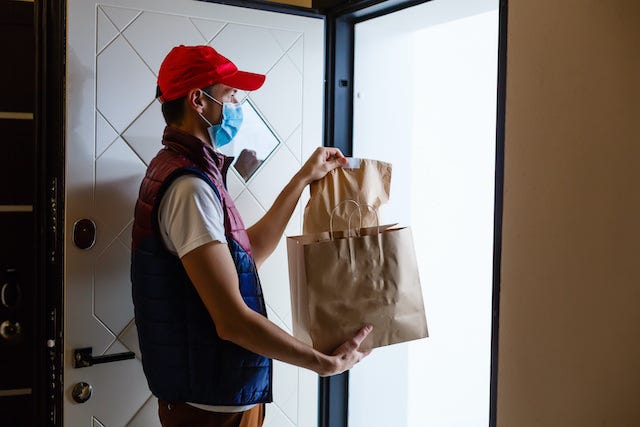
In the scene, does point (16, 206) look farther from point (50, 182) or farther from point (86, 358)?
point (86, 358)

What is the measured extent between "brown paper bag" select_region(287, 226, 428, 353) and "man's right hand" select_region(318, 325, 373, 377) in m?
0.01

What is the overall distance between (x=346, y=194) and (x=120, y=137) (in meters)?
0.70

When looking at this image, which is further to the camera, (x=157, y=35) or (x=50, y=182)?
(x=157, y=35)

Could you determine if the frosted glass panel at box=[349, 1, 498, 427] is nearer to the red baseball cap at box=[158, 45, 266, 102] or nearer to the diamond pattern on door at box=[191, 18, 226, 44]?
the diamond pattern on door at box=[191, 18, 226, 44]

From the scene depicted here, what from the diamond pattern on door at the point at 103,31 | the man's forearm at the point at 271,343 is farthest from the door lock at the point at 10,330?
the man's forearm at the point at 271,343

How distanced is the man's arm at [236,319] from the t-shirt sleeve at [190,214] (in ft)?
0.07

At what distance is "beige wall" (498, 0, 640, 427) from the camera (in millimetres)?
1426

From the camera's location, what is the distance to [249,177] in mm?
2227

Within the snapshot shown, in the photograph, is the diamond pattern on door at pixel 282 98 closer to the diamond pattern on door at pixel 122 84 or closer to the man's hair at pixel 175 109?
the diamond pattern on door at pixel 122 84

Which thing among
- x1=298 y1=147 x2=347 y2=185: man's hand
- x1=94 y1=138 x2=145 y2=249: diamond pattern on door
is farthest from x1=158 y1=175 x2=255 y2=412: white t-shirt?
x1=94 y1=138 x2=145 y2=249: diamond pattern on door

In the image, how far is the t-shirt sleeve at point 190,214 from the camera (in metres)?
1.55

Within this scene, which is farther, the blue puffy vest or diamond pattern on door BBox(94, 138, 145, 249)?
diamond pattern on door BBox(94, 138, 145, 249)

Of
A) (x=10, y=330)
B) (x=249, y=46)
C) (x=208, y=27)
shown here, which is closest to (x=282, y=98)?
(x=249, y=46)

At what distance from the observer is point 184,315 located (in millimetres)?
1663
